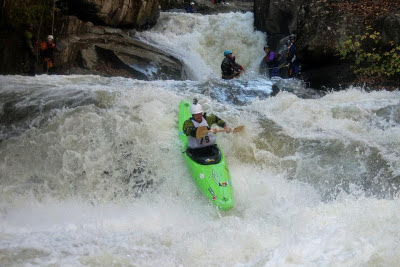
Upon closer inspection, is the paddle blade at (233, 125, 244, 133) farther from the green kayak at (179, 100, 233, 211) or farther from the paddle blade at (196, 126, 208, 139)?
the paddle blade at (196, 126, 208, 139)

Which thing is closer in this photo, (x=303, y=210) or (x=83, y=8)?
(x=303, y=210)

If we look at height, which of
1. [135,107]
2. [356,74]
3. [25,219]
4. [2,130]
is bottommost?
[25,219]

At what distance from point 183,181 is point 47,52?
6.45 metres

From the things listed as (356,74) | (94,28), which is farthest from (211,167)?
(94,28)

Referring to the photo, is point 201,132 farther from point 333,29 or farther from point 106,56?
point 106,56

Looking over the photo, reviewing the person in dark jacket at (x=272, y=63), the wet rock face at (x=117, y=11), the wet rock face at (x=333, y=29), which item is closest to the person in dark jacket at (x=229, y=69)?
the person in dark jacket at (x=272, y=63)

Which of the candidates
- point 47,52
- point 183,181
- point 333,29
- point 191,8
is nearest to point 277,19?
point 333,29

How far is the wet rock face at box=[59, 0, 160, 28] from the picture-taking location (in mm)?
12375

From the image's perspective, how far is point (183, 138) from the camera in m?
6.16

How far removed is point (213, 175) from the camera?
5.17 metres

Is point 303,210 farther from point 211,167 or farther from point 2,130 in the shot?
point 2,130

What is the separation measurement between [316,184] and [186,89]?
173 inches

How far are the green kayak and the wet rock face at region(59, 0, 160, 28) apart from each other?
28.0ft

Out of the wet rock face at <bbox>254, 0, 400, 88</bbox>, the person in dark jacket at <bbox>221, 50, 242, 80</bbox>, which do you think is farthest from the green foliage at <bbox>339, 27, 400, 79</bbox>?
the person in dark jacket at <bbox>221, 50, 242, 80</bbox>
